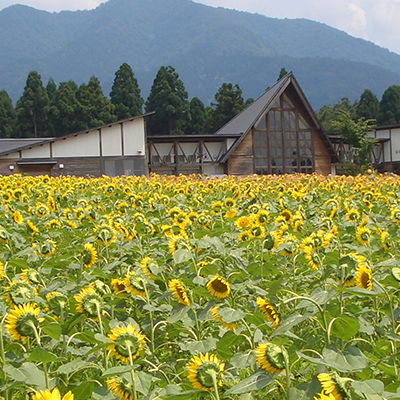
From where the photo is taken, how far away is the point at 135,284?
170cm

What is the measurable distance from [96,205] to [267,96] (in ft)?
72.8

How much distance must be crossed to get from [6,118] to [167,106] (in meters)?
12.4

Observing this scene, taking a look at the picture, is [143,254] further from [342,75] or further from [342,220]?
[342,75]

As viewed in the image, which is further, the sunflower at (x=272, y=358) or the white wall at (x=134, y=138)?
the white wall at (x=134, y=138)

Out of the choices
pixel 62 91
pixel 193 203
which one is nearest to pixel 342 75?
pixel 62 91

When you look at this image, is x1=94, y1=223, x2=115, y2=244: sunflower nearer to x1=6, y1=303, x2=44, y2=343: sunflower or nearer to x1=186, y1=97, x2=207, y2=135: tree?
x1=6, y1=303, x2=44, y2=343: sunflower

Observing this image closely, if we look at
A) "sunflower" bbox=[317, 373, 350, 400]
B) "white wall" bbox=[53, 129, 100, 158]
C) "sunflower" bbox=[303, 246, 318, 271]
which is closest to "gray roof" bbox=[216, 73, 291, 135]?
"white wall" bbox=[53, 129, 100, 158]

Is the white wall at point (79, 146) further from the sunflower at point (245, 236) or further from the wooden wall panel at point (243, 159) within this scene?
the sunflower at point (245, 236)

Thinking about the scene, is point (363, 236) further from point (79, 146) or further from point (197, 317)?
point (79, 146)

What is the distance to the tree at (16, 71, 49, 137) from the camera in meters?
40.5

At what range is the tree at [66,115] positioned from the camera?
130 feet

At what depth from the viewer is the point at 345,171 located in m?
25.9

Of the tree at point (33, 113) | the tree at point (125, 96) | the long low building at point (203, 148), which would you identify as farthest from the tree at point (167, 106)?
the long low building at point (203, 148)

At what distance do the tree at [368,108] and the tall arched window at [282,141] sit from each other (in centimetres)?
2074
